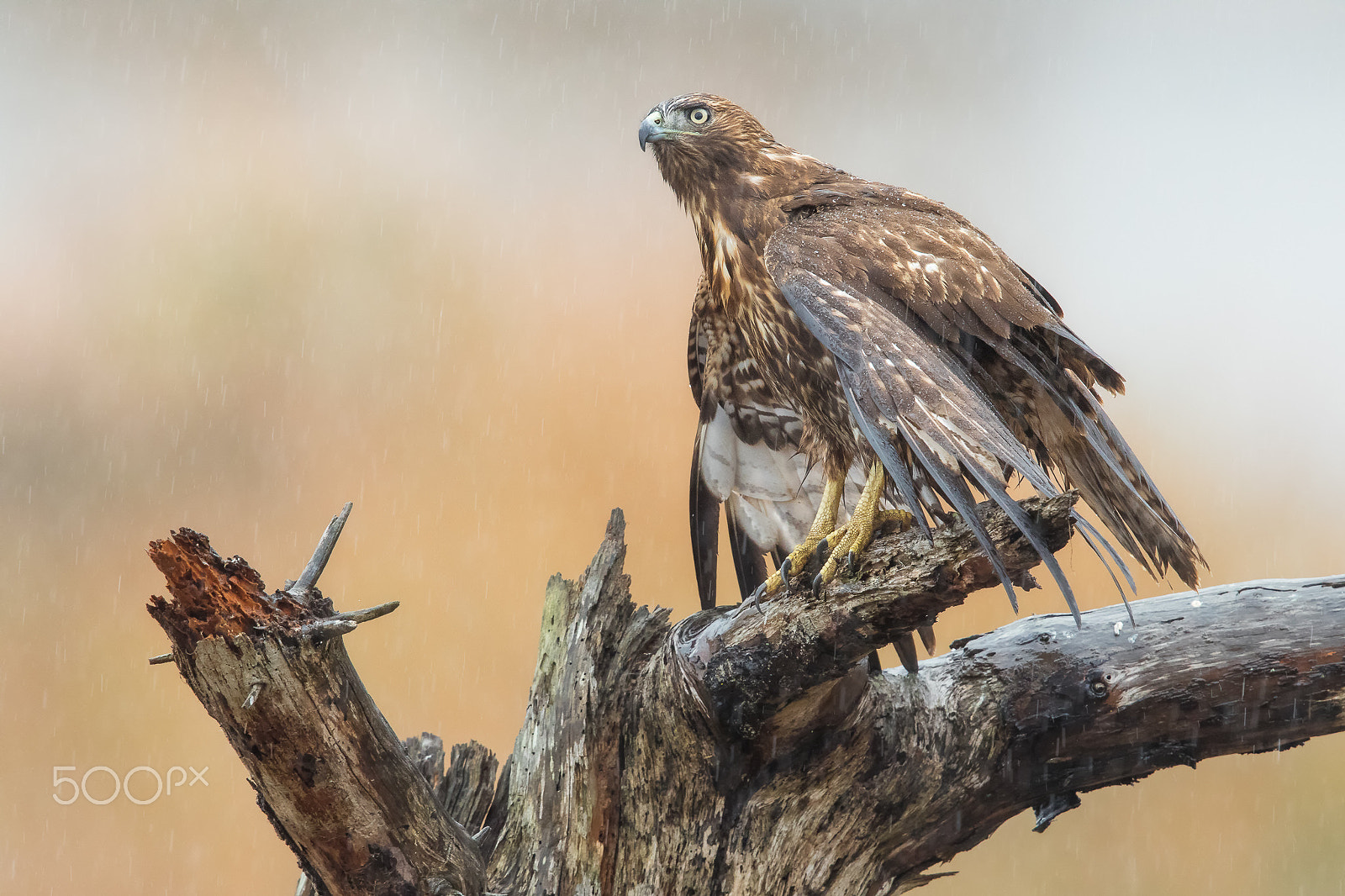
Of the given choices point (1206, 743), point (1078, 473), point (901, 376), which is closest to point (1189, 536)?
point (1078, 473)

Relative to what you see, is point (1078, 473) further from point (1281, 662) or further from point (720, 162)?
point (720, 162)

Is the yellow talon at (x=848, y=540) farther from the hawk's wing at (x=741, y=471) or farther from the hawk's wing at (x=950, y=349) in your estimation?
the hawk's wing at (x=741, y=471)

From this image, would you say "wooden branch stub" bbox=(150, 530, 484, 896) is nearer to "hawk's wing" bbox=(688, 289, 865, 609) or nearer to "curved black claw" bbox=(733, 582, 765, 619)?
"curved black claw" bbox=(733, 582, 765, 619)

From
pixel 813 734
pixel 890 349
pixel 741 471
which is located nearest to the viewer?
pixel 890 349

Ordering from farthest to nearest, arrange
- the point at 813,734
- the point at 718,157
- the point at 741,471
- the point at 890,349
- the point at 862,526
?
the point at 741,471 → the point at 718,157 → the point at 813,734 → the point at 862,526 → the point at 890,349

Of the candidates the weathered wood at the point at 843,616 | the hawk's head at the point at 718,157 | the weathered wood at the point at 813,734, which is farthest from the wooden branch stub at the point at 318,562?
the hawk's head at the point at 718,157

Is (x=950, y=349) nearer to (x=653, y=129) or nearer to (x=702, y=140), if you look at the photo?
(x=702, y=140)

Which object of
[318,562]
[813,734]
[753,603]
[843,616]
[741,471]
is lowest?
[813,734]

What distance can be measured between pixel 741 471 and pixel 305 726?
60.5 inches

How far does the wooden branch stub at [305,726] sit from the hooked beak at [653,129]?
1.45m

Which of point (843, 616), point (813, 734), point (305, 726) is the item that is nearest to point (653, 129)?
point (843, 616)

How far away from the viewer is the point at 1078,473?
6.97 feet

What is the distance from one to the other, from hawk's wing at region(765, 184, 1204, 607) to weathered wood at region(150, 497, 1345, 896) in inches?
10.3

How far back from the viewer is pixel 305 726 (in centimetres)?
167
